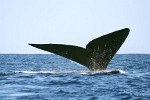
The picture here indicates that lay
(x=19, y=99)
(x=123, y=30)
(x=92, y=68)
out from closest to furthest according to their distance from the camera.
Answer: (x=19, y=99) → (x=123, y=30) → (x=92, y=68)

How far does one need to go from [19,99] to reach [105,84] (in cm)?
437

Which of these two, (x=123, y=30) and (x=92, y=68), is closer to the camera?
(x=123, y=30)

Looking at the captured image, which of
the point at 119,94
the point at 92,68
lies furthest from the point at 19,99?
the point at 92,68

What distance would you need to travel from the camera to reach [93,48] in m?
14.2

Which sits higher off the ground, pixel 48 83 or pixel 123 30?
pixel 123 30

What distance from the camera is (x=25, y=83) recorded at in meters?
14.6

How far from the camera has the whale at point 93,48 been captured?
45.5ft

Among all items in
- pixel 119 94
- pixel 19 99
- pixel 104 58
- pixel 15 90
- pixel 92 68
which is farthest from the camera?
Result: pixel 92 68

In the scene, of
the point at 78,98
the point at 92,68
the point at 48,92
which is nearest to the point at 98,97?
the point at 78,98

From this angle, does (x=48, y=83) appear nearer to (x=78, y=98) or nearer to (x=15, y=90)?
(x=15, y=90)

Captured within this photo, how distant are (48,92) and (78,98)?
1.42 metres

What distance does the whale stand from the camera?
13.9 m

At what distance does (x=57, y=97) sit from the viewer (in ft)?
35.4

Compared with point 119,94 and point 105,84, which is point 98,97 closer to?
point 119,94
